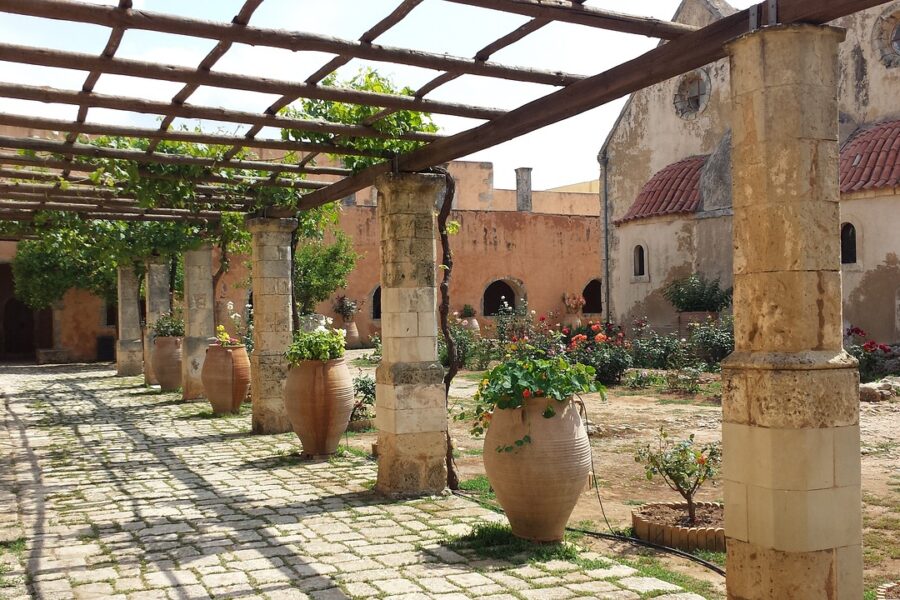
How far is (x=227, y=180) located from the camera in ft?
28.1

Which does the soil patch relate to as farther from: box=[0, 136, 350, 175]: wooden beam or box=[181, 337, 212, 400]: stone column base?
box=[181, 337, 212, 400]: stone column base

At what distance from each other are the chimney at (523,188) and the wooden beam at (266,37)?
27.3 metres

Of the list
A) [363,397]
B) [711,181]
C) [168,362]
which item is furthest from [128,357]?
[711,181]

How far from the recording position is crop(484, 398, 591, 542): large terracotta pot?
17.2 ft

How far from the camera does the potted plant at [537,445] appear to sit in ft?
17.2

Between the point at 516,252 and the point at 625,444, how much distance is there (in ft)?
59.3

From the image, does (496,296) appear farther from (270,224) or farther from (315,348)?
(315,348)

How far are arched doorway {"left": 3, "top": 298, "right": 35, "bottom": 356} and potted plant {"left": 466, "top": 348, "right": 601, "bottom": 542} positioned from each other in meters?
26.7

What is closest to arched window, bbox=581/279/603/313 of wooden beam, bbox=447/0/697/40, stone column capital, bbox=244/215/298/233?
stone column capital, bbox=244/215/298/233

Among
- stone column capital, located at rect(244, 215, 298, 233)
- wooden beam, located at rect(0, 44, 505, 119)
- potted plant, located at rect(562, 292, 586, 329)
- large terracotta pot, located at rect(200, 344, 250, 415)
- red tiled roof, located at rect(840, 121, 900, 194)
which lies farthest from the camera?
potted plant, located at rect(562, 292, 586, 329)

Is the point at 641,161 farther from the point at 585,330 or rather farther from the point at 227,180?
the point at 227,180

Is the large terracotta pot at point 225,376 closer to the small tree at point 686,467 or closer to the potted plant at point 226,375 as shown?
the potted plant at point 226,375

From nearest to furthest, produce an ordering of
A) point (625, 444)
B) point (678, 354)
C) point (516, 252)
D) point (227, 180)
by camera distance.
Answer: point (227, 180) → point (625, 444) → point (678, 354) → point (516, 252)

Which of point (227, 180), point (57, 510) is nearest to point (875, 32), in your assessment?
point (227, 180)
